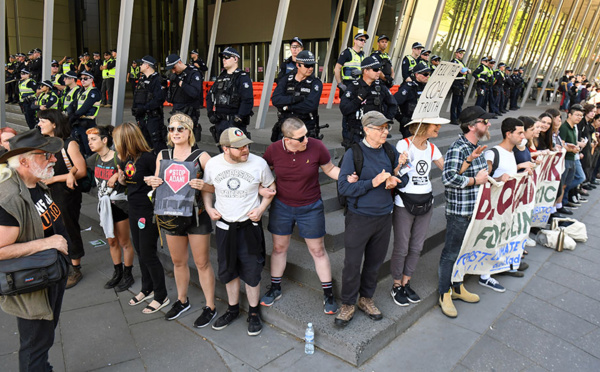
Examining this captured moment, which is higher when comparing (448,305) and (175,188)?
(175,188)

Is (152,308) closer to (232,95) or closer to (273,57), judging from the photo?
(232,95)

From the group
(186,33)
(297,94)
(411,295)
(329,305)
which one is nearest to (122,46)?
(186,33)

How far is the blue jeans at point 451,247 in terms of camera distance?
410 centimetres

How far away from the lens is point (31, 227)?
2557 mm

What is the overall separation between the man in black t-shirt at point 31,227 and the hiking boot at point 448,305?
11.4 feet

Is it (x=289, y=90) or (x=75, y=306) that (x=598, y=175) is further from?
(x=75, y=306)

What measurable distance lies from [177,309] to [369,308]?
6.30ft

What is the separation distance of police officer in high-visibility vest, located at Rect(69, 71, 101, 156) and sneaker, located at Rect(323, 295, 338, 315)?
6.12 meters

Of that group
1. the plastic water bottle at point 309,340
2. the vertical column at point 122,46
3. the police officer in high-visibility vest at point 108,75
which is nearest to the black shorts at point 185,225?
the plastic water bottle at point 309,340

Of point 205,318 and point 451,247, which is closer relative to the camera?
point 205,318

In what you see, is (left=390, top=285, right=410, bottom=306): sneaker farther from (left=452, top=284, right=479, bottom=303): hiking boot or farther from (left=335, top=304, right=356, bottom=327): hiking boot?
(left=452, top=284, right=479, bottom=303): hiking boot

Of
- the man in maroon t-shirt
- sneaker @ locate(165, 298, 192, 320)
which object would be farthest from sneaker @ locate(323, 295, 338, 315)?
sneaker @ locate(165, 298, 192, 320)

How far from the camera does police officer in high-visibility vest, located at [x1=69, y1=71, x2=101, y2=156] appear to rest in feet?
24.6

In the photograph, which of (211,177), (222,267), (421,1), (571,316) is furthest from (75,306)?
(421,1)
